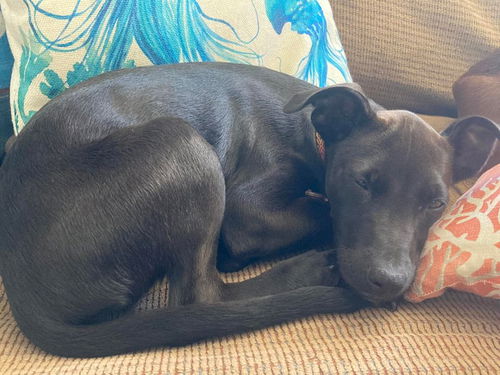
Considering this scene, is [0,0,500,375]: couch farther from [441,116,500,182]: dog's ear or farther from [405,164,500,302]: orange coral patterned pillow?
[441,116,500,182]: dog's ear

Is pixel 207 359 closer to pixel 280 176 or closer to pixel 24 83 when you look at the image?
pixel 280 176

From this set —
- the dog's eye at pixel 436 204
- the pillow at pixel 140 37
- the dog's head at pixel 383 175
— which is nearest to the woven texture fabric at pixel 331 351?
the dog's head at pixel 383 175

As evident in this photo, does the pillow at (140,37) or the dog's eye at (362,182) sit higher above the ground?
the pillow at (140,37)

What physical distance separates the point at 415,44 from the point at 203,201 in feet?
6.01

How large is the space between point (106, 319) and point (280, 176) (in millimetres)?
791

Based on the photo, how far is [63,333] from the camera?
1.23 meters

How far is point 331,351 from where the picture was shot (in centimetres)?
120

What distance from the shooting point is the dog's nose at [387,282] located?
1.32m

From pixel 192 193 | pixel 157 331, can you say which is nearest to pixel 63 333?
pixel 157 331

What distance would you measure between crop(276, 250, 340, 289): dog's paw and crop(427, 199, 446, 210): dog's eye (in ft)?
1.13

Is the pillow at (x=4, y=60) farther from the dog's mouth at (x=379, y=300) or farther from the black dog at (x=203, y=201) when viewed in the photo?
the dog's mouth at (x=379, y=300)

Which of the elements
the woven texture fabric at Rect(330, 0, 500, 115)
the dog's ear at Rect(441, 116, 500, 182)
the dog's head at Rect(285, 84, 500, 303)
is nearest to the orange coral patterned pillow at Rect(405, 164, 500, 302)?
the dog's head at Rect(285, 84, 500, 303)

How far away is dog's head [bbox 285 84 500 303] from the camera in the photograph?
1.39m

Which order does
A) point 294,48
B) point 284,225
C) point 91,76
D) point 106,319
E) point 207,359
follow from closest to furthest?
point 207,359 → point 106,319 → point 284,225 → point 91,76 → point 294,48
